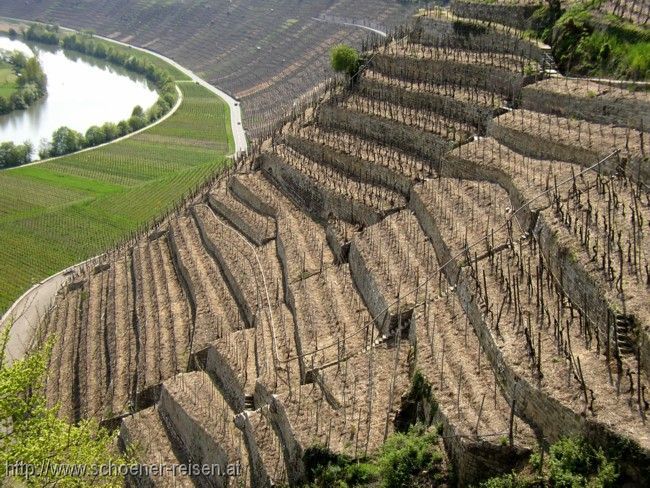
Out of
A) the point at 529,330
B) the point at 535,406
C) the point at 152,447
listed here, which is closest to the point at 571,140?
the point at 529,330

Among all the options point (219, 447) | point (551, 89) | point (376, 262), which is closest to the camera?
point (219, 447)

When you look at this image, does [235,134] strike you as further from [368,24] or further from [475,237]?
[475,237]

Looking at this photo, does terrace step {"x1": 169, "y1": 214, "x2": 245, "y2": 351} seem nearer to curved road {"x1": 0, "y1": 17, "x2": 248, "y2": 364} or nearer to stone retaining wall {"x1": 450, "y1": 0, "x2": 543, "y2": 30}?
curved road {"x1": 0, "y1": 17, "x2": 248, "y2": 364}

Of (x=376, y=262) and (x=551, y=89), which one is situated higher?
(x=551, y=89)

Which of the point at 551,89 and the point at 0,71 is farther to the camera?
the point at 0,71

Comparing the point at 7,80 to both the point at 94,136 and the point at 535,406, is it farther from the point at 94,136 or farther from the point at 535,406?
the point at 535,406

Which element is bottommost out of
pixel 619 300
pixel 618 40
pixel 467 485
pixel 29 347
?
pixel 29 347

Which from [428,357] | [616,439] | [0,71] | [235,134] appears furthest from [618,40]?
[0,71]
